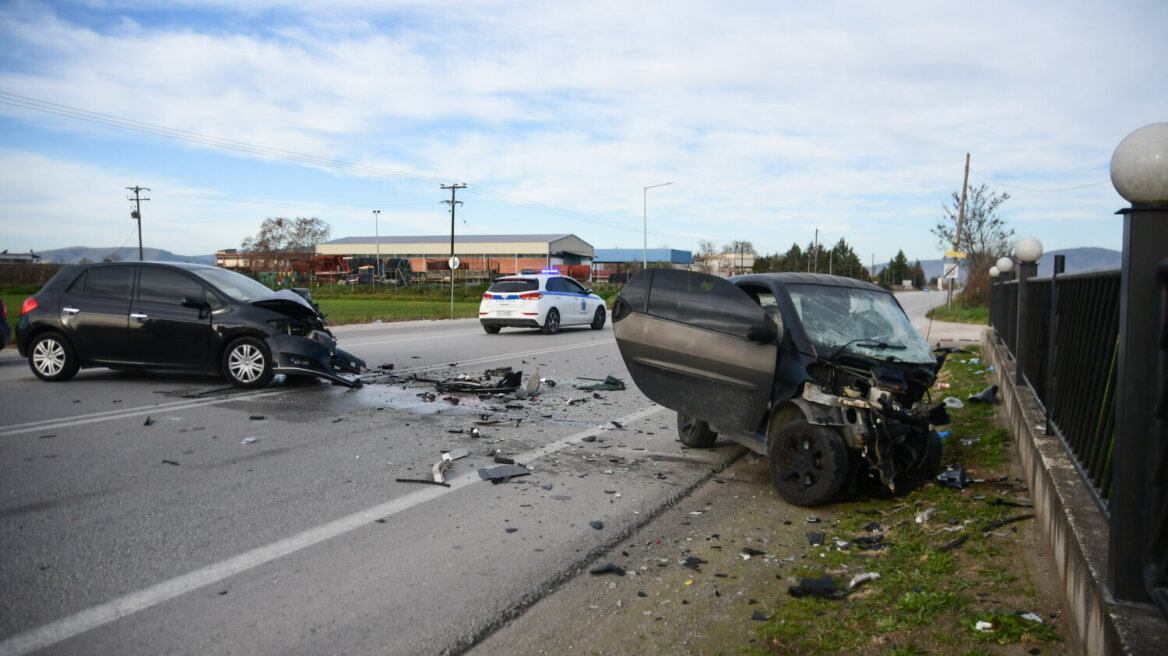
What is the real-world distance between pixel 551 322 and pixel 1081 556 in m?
19.1

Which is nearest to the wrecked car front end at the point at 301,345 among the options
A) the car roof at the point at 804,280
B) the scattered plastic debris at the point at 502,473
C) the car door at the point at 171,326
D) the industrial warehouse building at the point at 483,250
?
the car door at the point at 171,326

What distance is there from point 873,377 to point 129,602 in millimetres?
4515

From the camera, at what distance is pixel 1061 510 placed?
11.8 ft

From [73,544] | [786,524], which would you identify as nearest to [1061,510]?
[786,524]

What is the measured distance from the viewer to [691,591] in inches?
153

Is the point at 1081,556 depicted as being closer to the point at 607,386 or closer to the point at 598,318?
the point at 607,386

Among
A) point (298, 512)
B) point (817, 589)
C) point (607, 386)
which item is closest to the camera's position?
point (817, 589)

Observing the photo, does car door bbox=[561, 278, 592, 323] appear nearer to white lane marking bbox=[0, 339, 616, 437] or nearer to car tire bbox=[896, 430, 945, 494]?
white lane marking bbox=[0, 339, 616, 437]

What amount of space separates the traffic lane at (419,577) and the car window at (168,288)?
6.09 m

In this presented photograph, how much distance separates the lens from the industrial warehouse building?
85562 mm

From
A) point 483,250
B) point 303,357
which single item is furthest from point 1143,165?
point 483,250

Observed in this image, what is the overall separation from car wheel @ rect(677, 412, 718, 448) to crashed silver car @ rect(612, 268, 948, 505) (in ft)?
2.91

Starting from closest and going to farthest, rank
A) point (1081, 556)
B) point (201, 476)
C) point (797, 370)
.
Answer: point (1081, 556), point (797, 370), point (201, 476)

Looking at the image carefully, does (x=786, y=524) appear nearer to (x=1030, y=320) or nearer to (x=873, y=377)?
(x=873, y=377)
